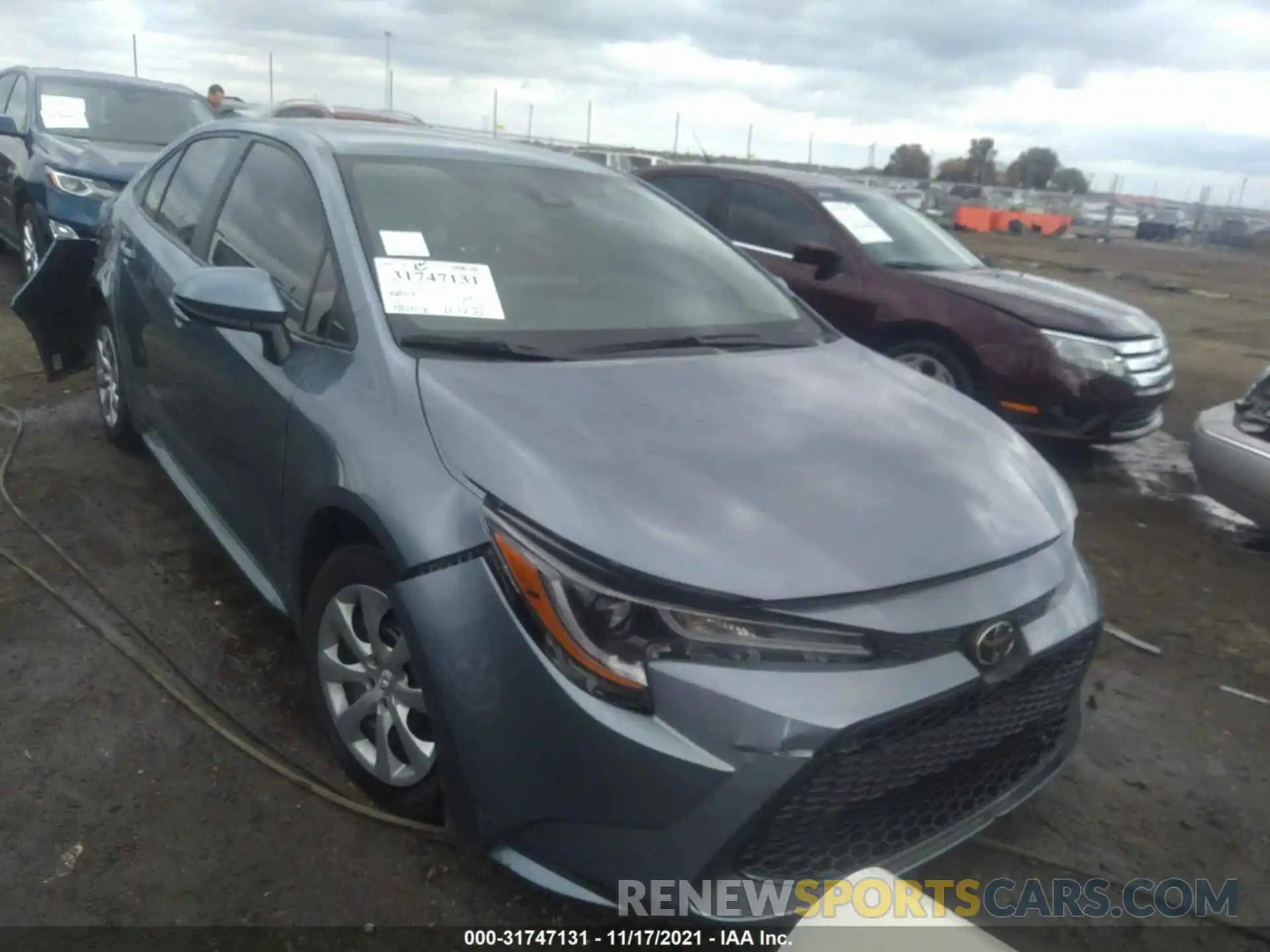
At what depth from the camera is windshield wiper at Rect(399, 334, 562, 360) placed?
103 inches

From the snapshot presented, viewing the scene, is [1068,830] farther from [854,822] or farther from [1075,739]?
[854,822]

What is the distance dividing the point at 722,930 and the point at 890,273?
470 cm

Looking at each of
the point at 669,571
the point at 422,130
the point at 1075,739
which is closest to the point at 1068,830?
the point at 1075,739

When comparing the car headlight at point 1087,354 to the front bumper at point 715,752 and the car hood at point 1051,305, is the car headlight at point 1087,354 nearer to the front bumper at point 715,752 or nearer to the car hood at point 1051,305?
the car hood at point 1051,305

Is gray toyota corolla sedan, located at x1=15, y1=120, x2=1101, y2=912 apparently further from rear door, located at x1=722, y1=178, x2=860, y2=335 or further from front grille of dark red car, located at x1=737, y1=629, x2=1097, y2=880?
rear door, located at x1=722, y1=178, x2=860, y2=335

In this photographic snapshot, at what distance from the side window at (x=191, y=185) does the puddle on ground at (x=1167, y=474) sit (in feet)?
15.3

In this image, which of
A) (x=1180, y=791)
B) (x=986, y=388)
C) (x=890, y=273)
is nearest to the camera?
(x=1180, y=791)

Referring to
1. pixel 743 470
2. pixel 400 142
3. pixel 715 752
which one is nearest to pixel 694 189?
pixel 400 142

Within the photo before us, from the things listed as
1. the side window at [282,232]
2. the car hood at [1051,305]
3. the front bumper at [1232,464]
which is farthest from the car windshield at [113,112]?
the front bumper at [1232,464]

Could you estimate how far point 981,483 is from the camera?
2.52 meters

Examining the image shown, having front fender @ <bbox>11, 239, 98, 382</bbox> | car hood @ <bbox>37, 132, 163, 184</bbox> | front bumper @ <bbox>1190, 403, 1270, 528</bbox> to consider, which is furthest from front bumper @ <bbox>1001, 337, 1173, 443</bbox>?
car hood @ <bbox>37, 132, 163, 184</bbox>

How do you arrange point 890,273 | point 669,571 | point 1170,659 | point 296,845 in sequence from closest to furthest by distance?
point 669,571
point 296,845
point 1170,659
point 890,273

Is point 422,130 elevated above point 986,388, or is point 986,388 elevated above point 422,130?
point 422,130

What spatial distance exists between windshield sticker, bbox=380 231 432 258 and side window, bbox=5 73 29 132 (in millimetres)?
6641
